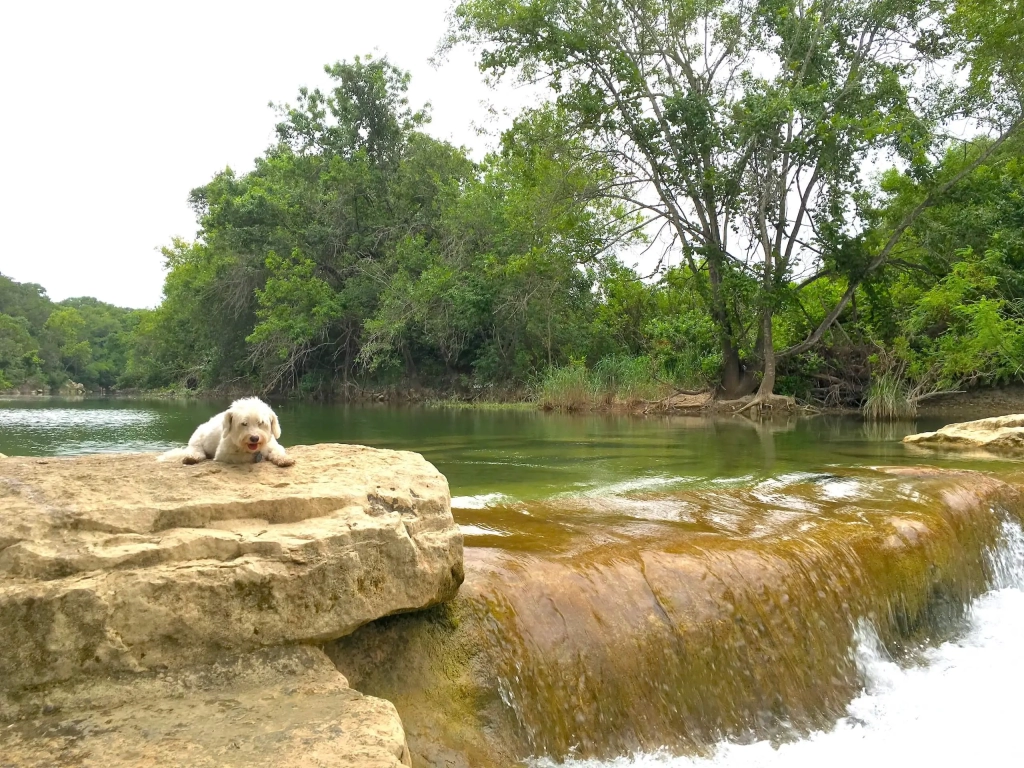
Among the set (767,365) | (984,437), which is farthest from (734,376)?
(984,437)

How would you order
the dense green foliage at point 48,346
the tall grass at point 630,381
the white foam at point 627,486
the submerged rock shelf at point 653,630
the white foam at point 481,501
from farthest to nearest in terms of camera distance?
the dense green foliage at point 48,346, the tall grass at point 630,381, the white foam at point 627,486, the white foam at point 481,501, the submerged rock shelf at point 653,630

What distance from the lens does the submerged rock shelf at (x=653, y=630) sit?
3.99 metres

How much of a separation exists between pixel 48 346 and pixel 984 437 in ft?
260

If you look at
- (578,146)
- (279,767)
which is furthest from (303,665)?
(578,146)

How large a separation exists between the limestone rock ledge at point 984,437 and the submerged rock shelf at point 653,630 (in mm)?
5904

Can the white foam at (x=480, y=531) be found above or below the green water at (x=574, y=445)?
below

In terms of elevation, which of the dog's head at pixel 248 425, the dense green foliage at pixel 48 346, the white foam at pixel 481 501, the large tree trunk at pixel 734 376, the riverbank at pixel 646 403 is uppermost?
the dense green foliage at pixel 48 346

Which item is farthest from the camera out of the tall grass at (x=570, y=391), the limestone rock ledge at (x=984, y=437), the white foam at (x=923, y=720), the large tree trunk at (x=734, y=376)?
the tall grass at (x=570, y=391)

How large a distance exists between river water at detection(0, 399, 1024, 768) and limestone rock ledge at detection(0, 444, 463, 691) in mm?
1256

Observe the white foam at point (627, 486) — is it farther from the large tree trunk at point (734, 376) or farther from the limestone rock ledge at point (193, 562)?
the large tree trunk at point (734, 376)

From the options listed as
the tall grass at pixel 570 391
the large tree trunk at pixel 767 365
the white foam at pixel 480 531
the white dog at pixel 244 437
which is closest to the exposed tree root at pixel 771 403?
the large tree trunk at pixel 767 365

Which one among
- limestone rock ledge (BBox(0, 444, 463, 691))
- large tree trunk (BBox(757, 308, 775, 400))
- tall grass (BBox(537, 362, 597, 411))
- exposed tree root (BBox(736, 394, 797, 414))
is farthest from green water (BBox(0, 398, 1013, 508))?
tall grass (BBox(537, 362, 597, 411))

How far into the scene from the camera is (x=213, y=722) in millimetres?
2893

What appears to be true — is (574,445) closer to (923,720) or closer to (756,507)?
(756,507)
